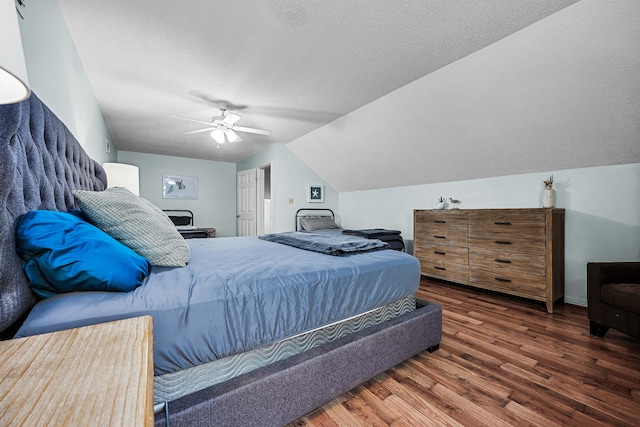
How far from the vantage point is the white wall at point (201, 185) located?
539cm

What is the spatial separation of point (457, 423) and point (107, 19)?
3.19 m

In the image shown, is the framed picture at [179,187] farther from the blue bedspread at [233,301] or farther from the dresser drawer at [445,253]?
the dresser drawer at [445,253]

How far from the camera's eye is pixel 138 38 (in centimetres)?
198

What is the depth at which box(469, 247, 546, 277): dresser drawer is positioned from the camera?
8.44 feet

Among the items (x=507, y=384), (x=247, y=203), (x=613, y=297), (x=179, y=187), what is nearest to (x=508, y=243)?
(x=613, y=297)

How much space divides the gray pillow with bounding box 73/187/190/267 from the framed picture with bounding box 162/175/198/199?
477 centimetres

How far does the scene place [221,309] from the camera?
995mm

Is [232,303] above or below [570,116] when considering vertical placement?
below

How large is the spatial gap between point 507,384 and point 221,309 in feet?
5.27

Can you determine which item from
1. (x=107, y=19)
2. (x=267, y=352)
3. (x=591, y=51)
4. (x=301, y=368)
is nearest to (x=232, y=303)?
(x=267, y=352)

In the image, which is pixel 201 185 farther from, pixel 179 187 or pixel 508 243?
pixel 508 243

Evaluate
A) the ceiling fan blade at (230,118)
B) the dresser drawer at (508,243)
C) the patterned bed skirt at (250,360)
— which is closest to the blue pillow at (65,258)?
the patterned bed skirt at (250,360)

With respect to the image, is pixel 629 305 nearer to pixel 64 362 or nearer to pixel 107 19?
pixel 64 362

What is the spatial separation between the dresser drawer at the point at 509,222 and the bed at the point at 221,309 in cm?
178
